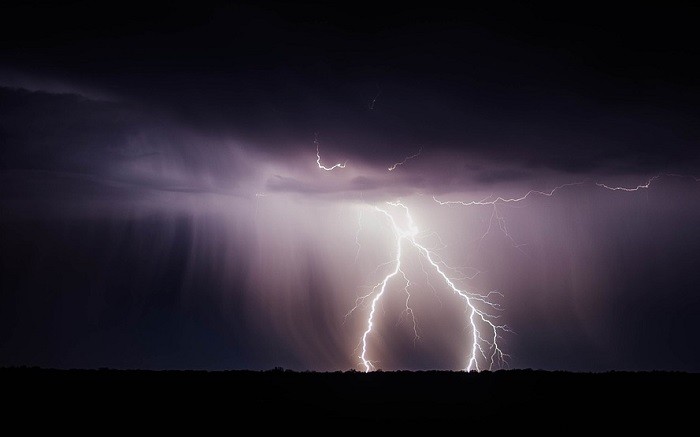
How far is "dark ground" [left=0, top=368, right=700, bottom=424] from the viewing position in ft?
26.9

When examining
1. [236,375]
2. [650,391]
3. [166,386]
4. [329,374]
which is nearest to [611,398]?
[650,391]

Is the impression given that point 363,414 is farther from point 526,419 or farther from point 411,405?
point 526,419

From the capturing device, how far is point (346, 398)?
941cm

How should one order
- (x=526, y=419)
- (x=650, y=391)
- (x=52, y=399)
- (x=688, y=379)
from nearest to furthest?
(x=526, y=419), (x=52, y=399), (x=650, y=391), (x=688, y=379)

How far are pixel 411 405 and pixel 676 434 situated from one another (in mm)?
3426

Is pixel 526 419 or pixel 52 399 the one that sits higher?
pixel 52 399

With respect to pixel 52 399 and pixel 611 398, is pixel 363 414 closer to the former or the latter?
pixel 611 398

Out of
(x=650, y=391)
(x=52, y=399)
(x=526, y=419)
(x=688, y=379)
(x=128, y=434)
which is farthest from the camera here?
(x=688, y=379)

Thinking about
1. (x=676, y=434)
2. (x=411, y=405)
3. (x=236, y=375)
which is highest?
(x=236, y=375)

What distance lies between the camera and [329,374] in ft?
37.1

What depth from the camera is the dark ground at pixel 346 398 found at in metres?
8.19

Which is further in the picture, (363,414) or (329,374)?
(329,374)

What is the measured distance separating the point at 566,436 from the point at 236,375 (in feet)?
19.2

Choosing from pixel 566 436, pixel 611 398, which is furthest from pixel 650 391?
pixel 566 436
